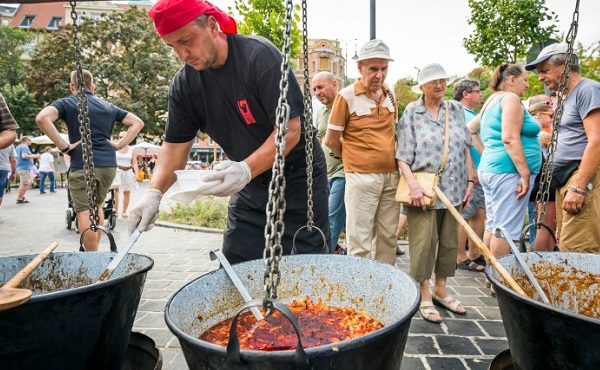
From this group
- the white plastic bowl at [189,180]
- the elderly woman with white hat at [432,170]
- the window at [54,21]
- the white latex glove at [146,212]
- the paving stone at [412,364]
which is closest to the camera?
the white plastic bowl at [189,180]

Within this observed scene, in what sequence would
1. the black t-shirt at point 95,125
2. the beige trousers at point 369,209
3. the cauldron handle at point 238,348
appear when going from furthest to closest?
the black t-shirt at point 95,125 < the beige trousers at point 369,209 < the cauldron handle at point 238,348

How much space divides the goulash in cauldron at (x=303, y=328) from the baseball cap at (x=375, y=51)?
2.37 meters

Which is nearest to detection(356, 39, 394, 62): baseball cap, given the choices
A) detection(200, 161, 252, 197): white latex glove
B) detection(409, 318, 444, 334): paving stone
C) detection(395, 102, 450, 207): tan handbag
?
detection(395, 102, 450, 207): tan handbag

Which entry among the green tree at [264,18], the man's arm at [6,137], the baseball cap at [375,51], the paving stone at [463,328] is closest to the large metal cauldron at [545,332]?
the paving stone at [463,328]

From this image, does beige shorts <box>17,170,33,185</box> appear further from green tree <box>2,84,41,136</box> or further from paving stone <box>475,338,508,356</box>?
green tree <box>2,84,41,136</box>

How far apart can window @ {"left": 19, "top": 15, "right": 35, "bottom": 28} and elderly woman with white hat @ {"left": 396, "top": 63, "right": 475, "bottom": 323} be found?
2525 inches

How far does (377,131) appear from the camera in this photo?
349 centimetres

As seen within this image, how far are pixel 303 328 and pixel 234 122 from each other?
1364 mm

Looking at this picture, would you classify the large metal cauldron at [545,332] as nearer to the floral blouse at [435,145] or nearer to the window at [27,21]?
the floral blouse at [435,145]

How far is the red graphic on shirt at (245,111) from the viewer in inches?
88.4

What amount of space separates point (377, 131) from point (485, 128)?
1.15 m

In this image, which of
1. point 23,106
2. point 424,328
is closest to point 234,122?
point 424,328

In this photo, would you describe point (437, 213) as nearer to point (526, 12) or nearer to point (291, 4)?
point (291, 4)

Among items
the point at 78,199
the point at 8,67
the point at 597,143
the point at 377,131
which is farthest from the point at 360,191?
the point at 8,67
